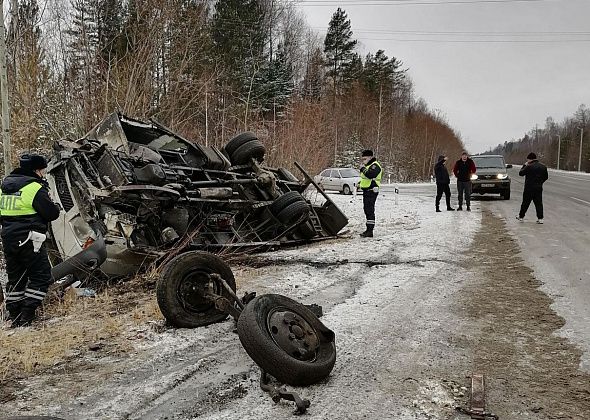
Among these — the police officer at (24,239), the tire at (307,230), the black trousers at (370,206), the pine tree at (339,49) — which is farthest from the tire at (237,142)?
the pine tree at (339,49)

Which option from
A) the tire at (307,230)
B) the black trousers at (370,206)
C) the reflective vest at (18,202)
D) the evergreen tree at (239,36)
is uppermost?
the evergreen tree at (239,36)

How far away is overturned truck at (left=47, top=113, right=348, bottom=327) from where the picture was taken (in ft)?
17.5

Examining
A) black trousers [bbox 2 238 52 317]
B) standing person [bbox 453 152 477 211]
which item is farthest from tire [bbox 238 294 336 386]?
standing person [bbox 453 152 477 211]

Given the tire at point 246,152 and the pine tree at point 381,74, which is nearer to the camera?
the tire at point 246,152

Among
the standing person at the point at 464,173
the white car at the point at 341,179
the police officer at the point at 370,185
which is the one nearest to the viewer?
the police officer at the point at 370,185

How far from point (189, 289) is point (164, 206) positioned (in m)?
2.40

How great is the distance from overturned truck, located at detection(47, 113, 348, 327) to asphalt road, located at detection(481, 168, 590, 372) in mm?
3192

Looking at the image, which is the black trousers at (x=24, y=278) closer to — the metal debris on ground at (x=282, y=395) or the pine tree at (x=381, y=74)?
the metal debris on ground at (x=282, y=395)

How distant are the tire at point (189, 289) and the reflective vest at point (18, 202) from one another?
5.37 ft

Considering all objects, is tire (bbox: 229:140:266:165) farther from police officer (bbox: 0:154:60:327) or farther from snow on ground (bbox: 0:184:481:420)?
police officer (bbox: 0:154:60:327)

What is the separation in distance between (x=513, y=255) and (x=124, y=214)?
225 inches

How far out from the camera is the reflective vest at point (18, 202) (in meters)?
4.59

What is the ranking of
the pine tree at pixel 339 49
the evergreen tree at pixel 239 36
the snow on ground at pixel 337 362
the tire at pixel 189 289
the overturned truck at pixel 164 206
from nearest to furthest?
the snow on ground at pixel 337 362 < the tire at pixel 189 289 < the overturned truck at pixel 164 206 < the evergreen tree at pixel 239 36 < the pine tree at pixel 339 49

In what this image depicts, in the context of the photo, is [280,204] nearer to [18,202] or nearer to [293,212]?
[293,212]
